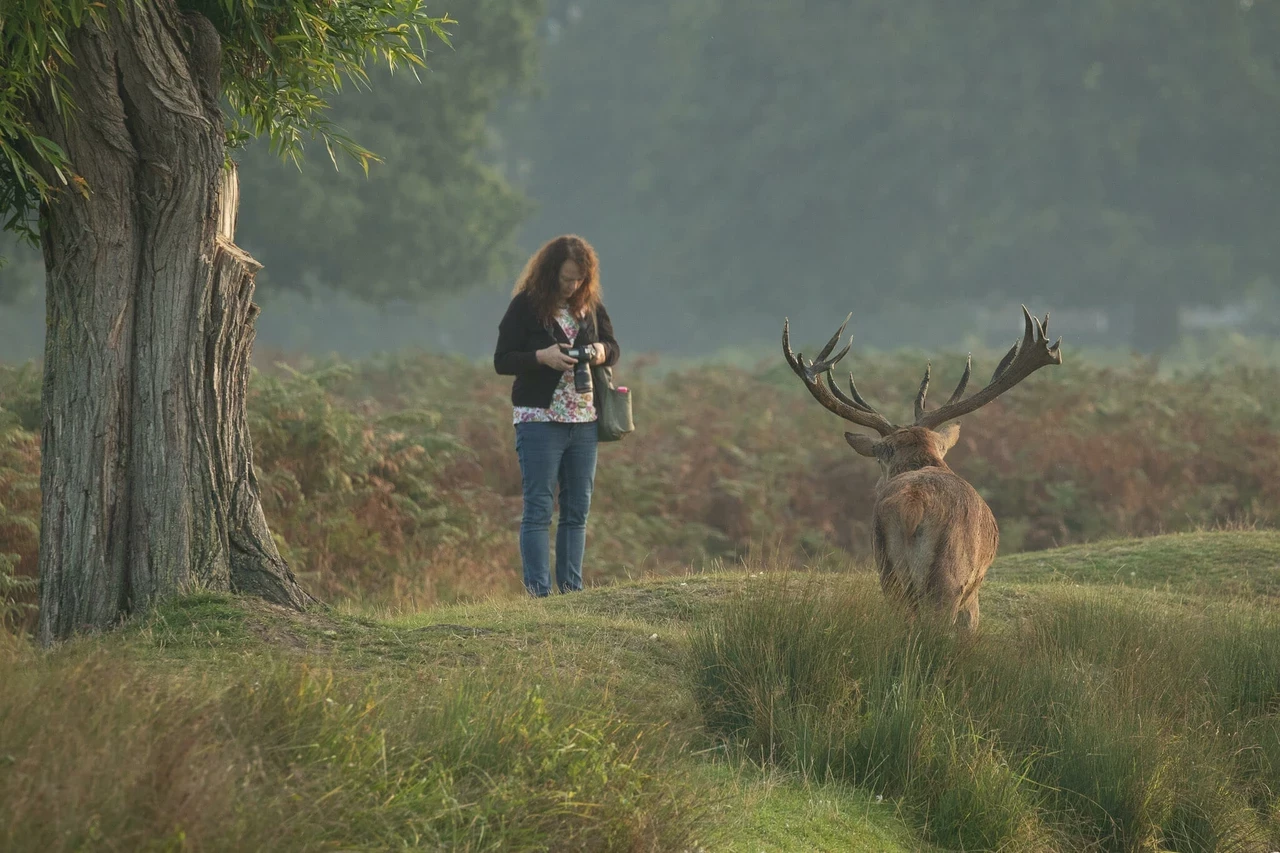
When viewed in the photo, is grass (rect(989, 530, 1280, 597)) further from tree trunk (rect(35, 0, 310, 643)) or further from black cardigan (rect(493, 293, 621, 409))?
tree trunk (rect(35, 0, 310, 643))

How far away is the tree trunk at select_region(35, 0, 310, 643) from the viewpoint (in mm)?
6043

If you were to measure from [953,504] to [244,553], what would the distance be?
343 cm

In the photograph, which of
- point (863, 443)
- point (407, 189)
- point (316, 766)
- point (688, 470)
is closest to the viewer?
point (316, 766)

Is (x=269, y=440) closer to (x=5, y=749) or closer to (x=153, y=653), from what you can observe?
(x=153, y=653)

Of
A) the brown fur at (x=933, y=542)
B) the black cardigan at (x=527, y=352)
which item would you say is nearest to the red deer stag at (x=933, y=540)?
the brown fur at (x=933, y=542)

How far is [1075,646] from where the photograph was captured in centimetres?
711

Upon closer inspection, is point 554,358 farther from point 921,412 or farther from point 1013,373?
point 1013,373

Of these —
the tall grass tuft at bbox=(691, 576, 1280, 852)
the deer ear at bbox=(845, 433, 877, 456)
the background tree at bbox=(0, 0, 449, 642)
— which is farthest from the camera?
the deer ear at bbox=(845, 433, 877, 456)

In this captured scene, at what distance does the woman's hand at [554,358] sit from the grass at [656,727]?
1.44 metres

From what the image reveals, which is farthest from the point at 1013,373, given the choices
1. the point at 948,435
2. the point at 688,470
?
the point at 688,470

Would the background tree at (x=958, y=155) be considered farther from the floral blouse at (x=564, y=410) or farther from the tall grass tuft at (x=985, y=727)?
the tall grass tuft at (x=985, y=727)

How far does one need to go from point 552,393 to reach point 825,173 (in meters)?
32.2

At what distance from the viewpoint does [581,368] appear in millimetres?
8531

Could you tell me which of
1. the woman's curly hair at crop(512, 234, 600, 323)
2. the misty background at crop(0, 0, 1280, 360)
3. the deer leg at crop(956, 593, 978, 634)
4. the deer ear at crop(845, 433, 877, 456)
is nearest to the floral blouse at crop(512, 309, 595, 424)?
the woman's curly hair at crop(512, 234, 600, 323)
